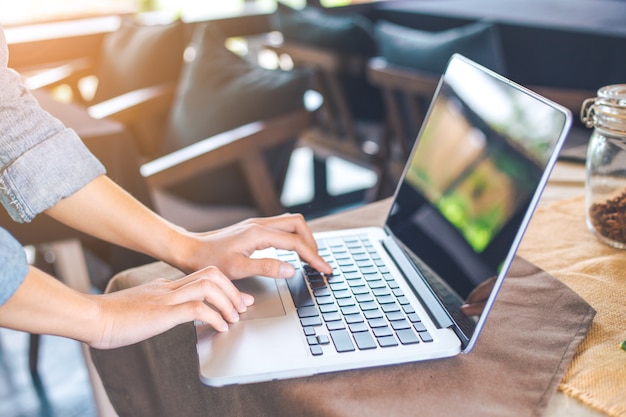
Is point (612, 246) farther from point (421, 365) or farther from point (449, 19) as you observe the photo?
point (449, 19)

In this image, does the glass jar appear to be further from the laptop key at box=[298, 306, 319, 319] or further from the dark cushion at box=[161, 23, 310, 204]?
the dark cushion at box=[161, 23, 310, 204]

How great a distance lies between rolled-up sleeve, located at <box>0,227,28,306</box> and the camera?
599 mm

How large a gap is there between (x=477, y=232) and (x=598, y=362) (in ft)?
0.61

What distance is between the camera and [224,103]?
1.92m

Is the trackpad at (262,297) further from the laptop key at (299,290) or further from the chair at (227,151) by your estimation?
the chair at (227,151)

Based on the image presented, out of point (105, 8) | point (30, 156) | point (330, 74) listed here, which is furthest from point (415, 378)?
point (105, 8)

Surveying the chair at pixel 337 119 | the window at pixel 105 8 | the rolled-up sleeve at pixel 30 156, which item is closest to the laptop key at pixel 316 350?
the rolled-up sleeve at pixel 30 156

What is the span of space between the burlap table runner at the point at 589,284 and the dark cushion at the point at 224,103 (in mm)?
1014

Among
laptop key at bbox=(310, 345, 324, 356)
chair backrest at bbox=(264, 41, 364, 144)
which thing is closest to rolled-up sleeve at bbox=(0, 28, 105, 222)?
laptop key at bbox=(310, 345, 324, 356)

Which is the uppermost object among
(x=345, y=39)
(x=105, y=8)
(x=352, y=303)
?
(x=352, y=303)

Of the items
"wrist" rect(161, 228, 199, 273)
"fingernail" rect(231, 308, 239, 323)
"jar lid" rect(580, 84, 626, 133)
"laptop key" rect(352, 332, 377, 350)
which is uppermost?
"jar lid" rect(580, 84, 626, 133)

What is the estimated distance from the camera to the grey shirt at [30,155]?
30.6 inches

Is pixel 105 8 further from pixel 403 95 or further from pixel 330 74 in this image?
pixel 403 95

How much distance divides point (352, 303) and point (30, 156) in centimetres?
42
